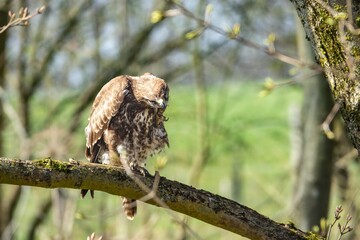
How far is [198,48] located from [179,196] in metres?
6.70

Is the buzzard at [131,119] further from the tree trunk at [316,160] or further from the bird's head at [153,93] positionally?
the tree trunk at [316,160]

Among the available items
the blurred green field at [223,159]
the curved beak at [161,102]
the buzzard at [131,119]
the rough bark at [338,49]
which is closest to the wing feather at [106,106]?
the buzzard at [131,119]

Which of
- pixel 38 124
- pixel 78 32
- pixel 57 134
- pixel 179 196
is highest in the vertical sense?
pixel 78 32

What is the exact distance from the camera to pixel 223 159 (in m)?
15.2

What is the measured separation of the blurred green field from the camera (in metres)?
10.5

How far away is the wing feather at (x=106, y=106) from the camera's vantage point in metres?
4.59

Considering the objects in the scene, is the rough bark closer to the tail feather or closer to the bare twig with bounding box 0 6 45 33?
the bare twig with bounding box 0 6 45 33

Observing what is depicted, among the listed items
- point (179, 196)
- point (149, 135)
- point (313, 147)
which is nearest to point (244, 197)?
point (313, 147)

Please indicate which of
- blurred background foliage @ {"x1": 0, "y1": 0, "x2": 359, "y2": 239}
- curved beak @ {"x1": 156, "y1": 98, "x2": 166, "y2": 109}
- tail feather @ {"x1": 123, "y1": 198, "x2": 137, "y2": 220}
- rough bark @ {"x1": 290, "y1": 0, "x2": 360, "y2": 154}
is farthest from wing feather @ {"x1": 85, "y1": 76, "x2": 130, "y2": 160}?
blurred background foliage @ {"x1": 0, "y1": 0, "x2": 359, "y2": 239}

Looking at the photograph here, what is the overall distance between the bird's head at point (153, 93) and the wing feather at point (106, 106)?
10 centimetres

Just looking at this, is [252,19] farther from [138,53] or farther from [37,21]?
[37,21]

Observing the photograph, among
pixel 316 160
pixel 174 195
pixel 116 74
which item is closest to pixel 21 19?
pixel 174 195

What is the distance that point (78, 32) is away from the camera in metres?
10.5

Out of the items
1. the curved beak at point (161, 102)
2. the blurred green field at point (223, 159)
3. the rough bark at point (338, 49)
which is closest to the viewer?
the rough bark at point (338, 49)
